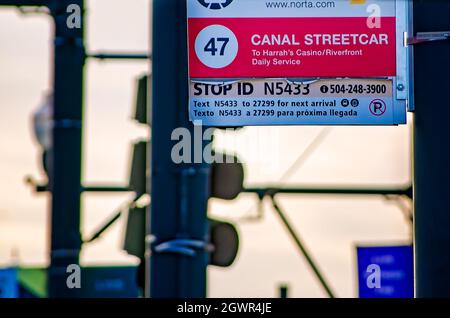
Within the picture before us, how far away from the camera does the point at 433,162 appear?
966 centimetres

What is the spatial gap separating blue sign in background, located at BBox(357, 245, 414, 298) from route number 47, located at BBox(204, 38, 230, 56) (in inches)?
534

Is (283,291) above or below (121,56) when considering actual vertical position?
below

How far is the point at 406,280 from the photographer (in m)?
24.5

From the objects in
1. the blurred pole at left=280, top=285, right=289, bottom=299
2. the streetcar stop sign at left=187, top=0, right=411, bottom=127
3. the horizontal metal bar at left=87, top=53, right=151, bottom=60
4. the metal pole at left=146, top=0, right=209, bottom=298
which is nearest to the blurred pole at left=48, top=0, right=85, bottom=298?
the horizontal metal bar at left=87, top=53, right=151, bottom=60

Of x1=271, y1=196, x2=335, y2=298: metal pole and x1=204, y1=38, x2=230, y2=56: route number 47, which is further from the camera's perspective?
x1=271, y1=196, x2=335, y2=298: metal pole

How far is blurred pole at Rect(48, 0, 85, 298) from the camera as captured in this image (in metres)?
19.6

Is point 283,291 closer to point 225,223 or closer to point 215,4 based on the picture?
point 225,223

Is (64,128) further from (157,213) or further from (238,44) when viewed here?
(238,44)

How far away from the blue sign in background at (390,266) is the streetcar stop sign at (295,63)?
13.3 metres

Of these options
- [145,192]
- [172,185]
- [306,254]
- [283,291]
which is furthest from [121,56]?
[172,185]

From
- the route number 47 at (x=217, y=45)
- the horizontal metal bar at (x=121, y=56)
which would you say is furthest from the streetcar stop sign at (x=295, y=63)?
the horizontal metal bar at (x=121, y=56)

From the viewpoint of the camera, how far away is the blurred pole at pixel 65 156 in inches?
771

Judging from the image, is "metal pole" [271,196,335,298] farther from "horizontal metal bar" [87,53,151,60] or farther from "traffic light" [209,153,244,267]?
"traffic light" [209,153,244,267]

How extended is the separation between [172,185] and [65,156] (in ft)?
25.2
